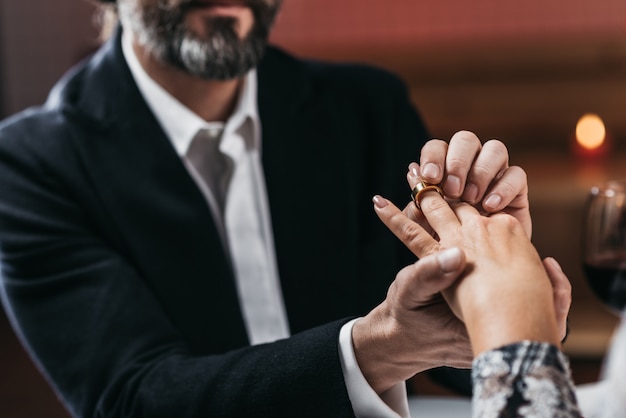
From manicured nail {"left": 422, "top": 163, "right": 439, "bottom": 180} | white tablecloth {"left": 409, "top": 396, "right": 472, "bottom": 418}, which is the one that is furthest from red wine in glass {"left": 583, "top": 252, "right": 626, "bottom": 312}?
manicured nail {"left": 422, "top": 163, "right": 439, "bottom": 180}

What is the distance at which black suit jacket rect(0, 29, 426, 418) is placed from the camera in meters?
0.95

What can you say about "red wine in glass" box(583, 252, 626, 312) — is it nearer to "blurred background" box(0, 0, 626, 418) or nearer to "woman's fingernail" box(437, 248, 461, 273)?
"woman's fingernail" box(437, 248, 461, 273)

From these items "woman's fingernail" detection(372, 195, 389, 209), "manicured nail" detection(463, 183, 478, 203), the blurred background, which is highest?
"woman's fingernail" detection(372, 195, 389, 209)

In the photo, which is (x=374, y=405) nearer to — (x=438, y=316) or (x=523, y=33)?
(x=438, y=316)

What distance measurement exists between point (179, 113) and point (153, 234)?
6.0 inches

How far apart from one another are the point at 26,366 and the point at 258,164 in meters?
1.92

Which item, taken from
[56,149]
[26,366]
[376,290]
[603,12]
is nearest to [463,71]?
[603,12]

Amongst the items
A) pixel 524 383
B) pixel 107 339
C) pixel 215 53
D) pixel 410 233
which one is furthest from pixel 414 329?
pixel 215 53

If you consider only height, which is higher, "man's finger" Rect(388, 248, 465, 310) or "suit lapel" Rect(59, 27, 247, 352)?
"man's finger" Rect(388, 248, 465, 310)

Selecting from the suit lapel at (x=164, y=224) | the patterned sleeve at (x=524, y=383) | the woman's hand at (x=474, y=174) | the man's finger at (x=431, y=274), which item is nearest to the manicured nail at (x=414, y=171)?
the woman's hand at (x=474, y=174)

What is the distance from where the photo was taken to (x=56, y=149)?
43.5 inches

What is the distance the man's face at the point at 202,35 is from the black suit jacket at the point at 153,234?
0.06 m

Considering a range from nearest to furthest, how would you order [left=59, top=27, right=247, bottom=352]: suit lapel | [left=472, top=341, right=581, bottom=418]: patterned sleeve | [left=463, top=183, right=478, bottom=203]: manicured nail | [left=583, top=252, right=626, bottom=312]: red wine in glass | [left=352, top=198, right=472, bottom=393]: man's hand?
[left=472, top=341, right=581, bottom=418]: patterned sleeve < [left=352, top=198, right=472, bottom=393]: man's hand < [left=463, top=183, right=478, bottom=203]: manicured nail < [left=583, top=252, right=626, bottom=312]: red wine in glass < [left=59, top=27, right=247, bottom=352]: suit lapel

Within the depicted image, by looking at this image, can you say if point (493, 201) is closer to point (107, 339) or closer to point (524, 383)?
point (524, 383)
